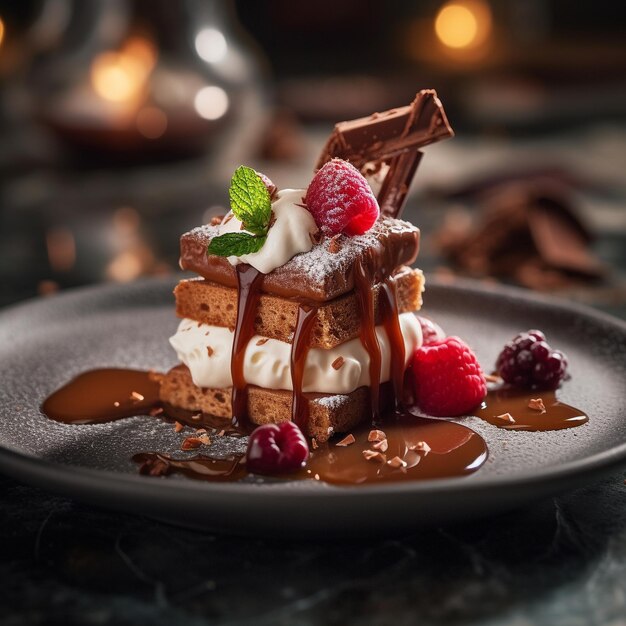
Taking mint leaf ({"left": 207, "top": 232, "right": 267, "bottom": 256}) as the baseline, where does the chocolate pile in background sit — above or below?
below

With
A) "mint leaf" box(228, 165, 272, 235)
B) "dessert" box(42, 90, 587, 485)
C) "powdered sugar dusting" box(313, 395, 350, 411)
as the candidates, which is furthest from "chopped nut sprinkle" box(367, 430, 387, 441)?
"mint leaf" box(228, 165, 272, 235)

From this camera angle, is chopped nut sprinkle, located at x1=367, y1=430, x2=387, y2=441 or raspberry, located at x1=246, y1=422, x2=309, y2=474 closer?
raspberry, located at x1=246, y1=422, x2=309, y2=474

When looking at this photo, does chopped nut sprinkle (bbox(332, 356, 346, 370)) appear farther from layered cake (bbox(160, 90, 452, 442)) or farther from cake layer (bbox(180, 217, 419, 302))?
cake layer (bbox(180, 217, 419, 302))

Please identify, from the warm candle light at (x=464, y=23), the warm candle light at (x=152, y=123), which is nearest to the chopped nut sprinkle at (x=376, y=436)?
the warm candle light at (x=152, y=123)

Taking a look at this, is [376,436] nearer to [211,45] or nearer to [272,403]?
[272,403]

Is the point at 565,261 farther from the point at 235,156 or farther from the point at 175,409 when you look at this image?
the point at 235,156

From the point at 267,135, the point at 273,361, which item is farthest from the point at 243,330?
the point at 267,135

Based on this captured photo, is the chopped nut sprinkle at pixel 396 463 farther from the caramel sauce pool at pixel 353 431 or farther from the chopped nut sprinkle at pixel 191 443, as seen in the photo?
the chopped nut sprinkle at pixel 191 443

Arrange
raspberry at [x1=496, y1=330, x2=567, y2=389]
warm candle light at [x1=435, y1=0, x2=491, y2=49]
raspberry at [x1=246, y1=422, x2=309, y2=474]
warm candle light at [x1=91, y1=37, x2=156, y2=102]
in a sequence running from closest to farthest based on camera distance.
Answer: raspberry at [x1=246, y1=422, x2=309, y2=474] < raspberry at [x1=496, y1=330, x2=567, y2=389] < warm candle light at [x1=91, y1=37, x2=156, y2=102] < warm candle light at [x1=435, y1=0, x2=491, y2=49]
